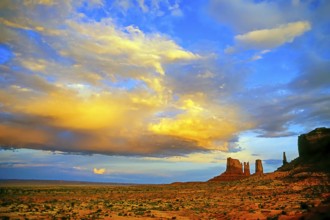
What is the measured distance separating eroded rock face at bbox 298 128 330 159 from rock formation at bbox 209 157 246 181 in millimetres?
70077

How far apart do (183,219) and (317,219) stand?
14.1 m

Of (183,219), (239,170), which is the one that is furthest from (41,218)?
(239,170)

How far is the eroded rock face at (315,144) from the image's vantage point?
236 feet

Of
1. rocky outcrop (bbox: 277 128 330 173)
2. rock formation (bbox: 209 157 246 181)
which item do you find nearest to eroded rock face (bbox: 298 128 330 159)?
rocky outcrop (bbox: 277 128 330 173)

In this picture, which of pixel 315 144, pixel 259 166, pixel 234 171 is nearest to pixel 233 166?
pixel 234 171

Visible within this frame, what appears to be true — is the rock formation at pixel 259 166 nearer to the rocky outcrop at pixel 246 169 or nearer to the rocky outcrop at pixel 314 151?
the rocky outcrop at pixel 246 169

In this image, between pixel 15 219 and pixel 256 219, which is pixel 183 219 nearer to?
pixel 256 219

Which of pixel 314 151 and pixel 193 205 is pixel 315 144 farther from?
pixel 193 205

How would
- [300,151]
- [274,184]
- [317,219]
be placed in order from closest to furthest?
1. [317,219]
2. [274,184]
3. [300,151]

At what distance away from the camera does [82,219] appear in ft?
81.1

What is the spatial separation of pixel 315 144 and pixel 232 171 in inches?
3259

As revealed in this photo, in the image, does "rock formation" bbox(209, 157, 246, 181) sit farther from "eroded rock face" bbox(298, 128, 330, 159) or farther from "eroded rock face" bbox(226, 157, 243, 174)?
"eroded rock face" bbox(298, 128, 330, 159)

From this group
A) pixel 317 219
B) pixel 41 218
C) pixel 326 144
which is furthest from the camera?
pixel 326 144

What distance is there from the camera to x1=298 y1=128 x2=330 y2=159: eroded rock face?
72.1 metres
